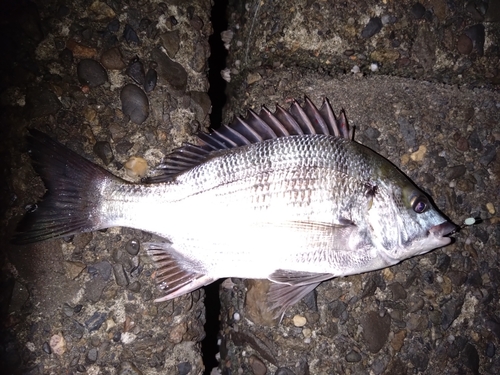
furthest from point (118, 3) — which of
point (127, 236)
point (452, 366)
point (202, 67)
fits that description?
point (452, 366)

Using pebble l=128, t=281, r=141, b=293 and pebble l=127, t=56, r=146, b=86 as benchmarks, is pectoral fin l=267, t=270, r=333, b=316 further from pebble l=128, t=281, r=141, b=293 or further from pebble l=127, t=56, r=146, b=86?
pebble l=127, t=56, r=146, b=86

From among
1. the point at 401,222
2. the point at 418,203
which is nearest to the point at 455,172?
the point at 418,203

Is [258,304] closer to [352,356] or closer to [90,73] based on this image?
[352,356]

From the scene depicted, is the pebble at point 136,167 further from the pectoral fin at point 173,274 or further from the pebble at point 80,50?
the pebble at point 80,50

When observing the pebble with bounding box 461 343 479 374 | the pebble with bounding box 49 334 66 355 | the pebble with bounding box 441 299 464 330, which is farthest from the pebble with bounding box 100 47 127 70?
the pebble with bounding box 461 343 479 374

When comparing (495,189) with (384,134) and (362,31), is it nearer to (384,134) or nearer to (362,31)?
(384,134)

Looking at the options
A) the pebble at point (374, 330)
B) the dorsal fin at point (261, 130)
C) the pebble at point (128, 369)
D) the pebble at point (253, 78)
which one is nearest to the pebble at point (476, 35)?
the dorsal fin at point (261, 130)

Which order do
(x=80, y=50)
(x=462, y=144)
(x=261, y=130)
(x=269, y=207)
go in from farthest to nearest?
(x=462, y=144), (x=80, y=50), (x=261, y=130), (x=269, y=207)
